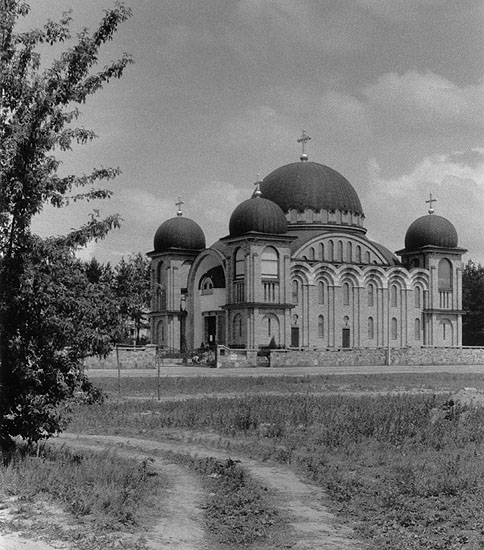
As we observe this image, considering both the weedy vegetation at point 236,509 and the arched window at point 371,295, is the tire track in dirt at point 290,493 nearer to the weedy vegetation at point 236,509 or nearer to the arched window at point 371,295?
the weedy vegetation at point 236,509

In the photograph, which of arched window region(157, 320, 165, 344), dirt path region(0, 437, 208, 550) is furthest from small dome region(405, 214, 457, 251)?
dirt path region(0, 437, 208, 550)

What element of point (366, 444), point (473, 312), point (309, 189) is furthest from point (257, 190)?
point (366, 444)

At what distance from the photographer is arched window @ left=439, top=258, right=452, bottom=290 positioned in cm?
7475

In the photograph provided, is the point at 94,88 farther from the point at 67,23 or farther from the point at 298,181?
the point at 298,181

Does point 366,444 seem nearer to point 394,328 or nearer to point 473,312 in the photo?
point 394,328

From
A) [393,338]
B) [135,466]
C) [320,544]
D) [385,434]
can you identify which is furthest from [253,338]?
[320,544]

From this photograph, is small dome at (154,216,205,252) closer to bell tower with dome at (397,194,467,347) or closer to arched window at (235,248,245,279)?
arched window at (235,248,245,279)

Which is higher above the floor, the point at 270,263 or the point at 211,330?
the point at 270,263

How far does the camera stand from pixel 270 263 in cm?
6278

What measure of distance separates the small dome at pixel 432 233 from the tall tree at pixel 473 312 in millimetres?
12327

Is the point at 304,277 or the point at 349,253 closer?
the point at 304,277

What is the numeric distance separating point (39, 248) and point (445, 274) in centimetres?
6624

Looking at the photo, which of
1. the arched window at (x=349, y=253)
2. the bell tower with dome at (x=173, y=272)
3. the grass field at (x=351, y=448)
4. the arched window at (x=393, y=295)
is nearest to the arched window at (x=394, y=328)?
the arched window at (x=393, y=295)

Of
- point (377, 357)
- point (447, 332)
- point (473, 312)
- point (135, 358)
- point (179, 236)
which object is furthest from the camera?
point (473, 312)
